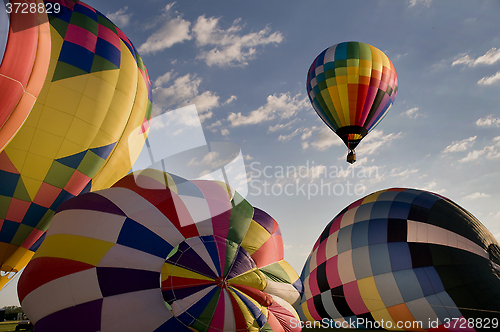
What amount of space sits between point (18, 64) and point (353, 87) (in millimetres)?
11549

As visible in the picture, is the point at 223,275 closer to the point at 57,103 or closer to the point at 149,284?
the point at 149,284

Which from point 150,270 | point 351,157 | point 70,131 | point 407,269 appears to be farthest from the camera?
point 351,157

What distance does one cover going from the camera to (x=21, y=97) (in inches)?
153

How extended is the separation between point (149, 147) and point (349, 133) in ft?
28.1

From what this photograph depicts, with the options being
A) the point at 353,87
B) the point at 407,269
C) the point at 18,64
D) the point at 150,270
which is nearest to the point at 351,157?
the point at 353,87

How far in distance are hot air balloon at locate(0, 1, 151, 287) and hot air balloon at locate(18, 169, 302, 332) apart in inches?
89.0

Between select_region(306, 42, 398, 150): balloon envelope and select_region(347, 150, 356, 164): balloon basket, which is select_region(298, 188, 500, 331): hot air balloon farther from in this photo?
select_region(347, 150, 356, 164): balloon basket

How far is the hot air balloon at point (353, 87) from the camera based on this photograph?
1316 cm

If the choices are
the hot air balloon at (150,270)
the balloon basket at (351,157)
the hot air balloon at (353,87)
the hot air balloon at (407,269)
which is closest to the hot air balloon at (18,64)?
the hot air balloon at (150,270)

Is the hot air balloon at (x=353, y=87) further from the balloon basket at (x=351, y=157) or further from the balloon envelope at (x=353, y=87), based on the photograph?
the balloon basket at (x=351, y=157)

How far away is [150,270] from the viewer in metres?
3.56

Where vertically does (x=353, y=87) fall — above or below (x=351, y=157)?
above

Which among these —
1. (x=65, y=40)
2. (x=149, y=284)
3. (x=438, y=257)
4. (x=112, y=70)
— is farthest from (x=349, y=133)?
(x=149, y=284)

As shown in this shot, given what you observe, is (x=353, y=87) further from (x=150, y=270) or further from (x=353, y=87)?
(x=150, y=270)
